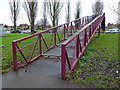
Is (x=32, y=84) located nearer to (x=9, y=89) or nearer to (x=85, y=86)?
(x=9, y=89)

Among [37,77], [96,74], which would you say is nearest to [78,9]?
[96,74]

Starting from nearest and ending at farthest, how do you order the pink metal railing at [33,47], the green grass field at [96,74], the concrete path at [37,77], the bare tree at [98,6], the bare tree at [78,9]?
the concrete path at [37,77] → the green grass field at [96,74] → the pink metal railing at [33,47] → the bare tree at [98,6] → the bare tree at [78,9]

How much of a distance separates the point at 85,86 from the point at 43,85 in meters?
0.99

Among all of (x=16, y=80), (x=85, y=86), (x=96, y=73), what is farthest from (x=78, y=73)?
(x=16, y=80)

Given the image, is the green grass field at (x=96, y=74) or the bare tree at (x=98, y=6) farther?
the bare tree at (x=98, y=6)

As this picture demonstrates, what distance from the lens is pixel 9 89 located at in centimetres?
279

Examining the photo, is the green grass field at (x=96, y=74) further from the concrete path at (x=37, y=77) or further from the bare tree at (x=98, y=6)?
the bare tree at (x=98, y=6)

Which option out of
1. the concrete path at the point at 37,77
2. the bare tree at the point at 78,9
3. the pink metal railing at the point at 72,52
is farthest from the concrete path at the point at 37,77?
the bare tree at the point at 78,9

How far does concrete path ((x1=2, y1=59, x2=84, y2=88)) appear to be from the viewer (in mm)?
2950

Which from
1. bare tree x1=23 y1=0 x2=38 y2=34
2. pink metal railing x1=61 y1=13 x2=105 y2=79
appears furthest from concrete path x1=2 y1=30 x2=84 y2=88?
bare tree x1=23 y1=0 x2=38 y2=34

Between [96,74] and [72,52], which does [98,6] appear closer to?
[72,52]

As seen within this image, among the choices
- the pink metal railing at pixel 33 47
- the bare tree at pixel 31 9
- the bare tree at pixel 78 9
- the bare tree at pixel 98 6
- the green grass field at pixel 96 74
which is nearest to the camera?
the green grass field at pixel 96 74

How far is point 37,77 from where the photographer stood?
11.0 feet

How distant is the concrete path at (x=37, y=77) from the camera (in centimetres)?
295
